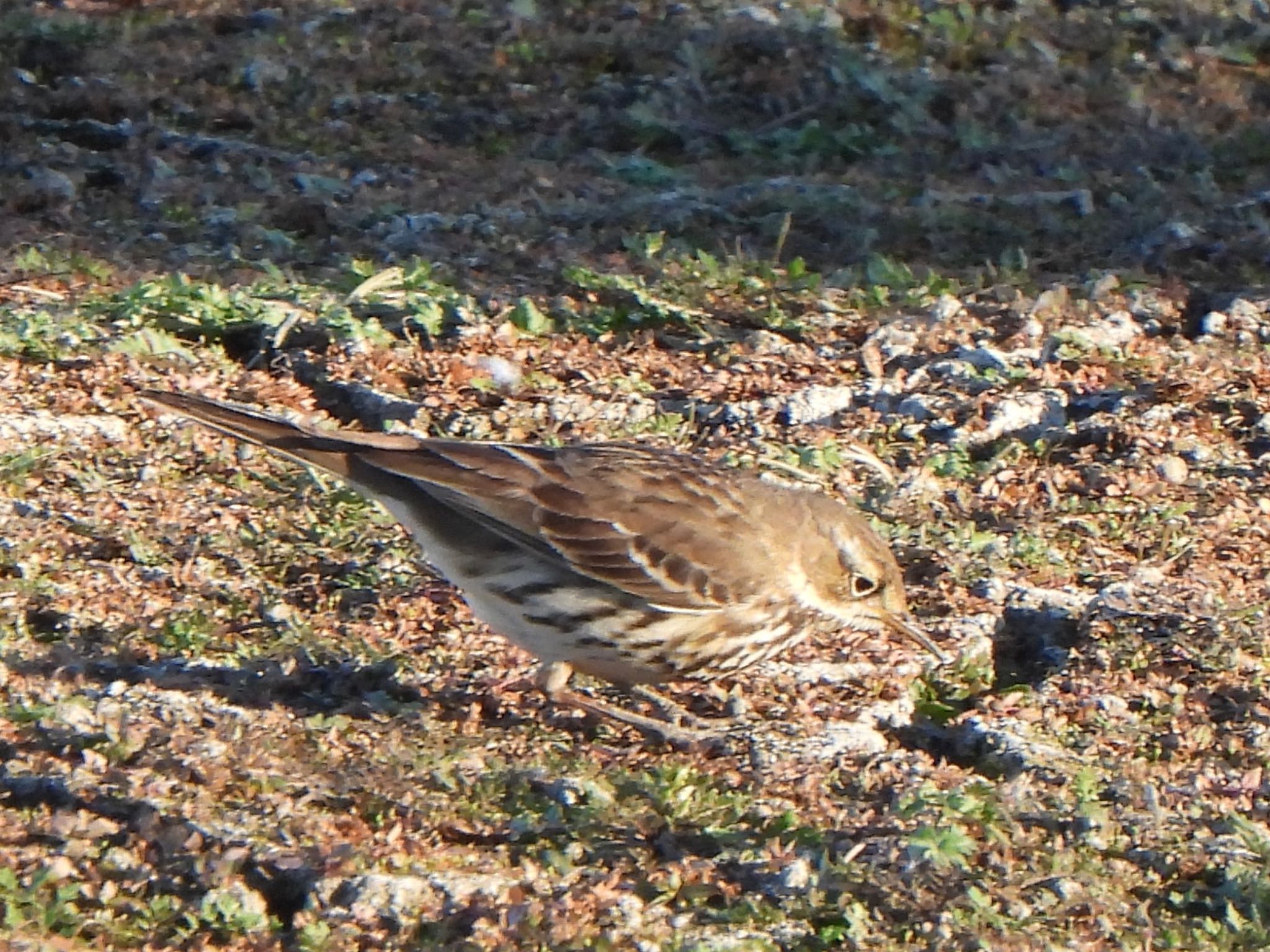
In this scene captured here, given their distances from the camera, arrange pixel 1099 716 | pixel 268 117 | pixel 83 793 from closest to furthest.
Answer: pixel 83 793, pixel 1099 716, pixel 268 117

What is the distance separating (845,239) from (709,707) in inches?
139

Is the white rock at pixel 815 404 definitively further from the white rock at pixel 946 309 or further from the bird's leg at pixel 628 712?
the bird's leg at pixel 628 712

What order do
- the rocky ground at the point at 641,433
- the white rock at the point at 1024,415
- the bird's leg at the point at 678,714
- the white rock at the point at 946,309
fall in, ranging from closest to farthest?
the rocky ground at the point at 641,433, the bird's leg at the point at 678,714, the white rock at the point at 1024,415, the white rock at the point at 946,309

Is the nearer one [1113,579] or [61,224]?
[1113,579]

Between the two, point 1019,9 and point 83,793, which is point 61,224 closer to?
point 83,793

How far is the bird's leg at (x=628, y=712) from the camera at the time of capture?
5750 millimetres

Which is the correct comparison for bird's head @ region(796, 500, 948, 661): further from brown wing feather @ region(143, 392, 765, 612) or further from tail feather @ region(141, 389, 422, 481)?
tail feather @ region(141, 389, 422, 481)

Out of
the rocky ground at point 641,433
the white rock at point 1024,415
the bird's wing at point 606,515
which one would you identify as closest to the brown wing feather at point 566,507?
the bird's wing at point 606,515

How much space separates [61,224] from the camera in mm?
9109

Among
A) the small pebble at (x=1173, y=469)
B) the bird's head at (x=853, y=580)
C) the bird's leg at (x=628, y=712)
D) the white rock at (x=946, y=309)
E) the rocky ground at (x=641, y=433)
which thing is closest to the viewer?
the rocky ground at (x=641, y=433)

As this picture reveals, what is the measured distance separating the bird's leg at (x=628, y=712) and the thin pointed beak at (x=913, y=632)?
653 millimetres

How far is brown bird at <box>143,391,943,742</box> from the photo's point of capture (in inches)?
233

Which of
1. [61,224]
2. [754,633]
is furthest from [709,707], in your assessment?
[61,224]

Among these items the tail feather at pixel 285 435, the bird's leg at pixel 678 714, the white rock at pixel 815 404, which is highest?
the tail feather at pixel 285 435
